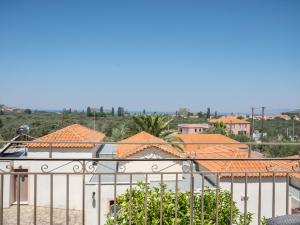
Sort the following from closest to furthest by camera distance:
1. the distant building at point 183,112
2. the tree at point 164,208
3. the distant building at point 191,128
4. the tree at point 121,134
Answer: the tree at point 164,208, the tree at point 121,134, the distant building at point 191,128, the distant building at point 183,112

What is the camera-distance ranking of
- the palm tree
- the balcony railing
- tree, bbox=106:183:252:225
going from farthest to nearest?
1. the palm tree
2. the balcony railing
3. tree, bbox=106:183:252:225

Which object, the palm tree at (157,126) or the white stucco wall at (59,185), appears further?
the palm tree at (157,126)

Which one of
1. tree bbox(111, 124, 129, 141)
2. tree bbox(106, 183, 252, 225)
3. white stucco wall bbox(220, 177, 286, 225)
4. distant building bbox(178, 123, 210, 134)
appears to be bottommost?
distant building bbox(178, 123, 210, 134)

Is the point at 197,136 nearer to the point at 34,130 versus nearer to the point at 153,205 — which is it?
the point at 34,130

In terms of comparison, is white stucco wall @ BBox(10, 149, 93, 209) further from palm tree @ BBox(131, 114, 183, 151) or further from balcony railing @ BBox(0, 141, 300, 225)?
palm tree @ BBox(131, 114, 183, 151)

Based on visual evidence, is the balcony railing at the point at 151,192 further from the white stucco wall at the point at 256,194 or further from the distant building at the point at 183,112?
the distant building at the point at 183,112

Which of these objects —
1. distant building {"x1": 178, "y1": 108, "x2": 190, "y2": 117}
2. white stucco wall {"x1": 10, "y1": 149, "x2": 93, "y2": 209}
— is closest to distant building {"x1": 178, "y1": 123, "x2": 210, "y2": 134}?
distant building {"x1": 178, "y1": 108, "x2": 190, "y2": 117}

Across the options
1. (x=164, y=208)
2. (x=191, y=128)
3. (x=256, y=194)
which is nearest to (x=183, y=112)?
(x=191, y=128)

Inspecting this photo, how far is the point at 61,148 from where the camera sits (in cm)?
1370

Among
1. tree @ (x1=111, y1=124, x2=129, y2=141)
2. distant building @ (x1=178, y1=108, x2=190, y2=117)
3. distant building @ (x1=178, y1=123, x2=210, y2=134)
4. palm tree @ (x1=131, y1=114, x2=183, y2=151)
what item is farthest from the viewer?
distant building @ (x1=178, y1=108, x2=190, y2=117)

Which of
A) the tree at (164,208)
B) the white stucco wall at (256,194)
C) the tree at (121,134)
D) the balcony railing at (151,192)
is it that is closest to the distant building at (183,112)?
the tree at (121,134)

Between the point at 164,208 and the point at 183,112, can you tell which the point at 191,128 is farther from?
the point at 164,208

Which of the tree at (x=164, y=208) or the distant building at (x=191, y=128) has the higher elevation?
the tree at (x=164, y=208)

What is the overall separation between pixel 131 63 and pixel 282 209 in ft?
94.1
